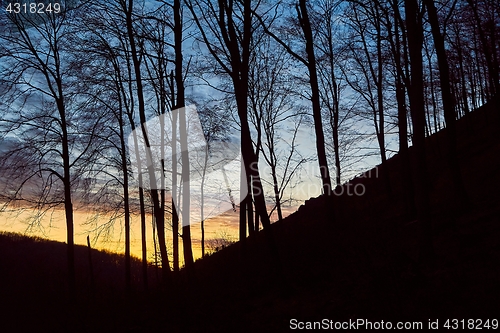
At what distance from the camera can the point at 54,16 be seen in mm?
13961

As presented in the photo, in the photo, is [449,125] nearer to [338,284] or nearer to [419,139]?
[419,139]

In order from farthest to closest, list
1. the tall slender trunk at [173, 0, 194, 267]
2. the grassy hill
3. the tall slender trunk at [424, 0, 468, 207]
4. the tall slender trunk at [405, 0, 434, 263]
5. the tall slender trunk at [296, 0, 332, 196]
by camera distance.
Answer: the tall slender trunk at [296, 0, 332, 196], the tall slender trunk at [173, 0, 194, 267], the tall slender trunk at [424, 0, 468, 207], the tall slender trunk at [405, 0, 434, 263], the grassy hill

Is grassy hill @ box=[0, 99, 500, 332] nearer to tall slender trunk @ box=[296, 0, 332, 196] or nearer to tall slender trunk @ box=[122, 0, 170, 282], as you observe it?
tall slender trunk @ box=[296, 0, 332, 196]

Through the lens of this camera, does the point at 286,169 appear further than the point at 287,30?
Yes

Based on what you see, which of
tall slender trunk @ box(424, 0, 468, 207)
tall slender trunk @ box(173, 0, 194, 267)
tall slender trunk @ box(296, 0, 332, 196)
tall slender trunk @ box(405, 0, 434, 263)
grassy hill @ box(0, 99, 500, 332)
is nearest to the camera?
grassy hill @ box(0, 99, 500, 332)

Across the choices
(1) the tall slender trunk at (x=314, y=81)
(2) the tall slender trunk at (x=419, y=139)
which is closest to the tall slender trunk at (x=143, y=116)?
(1) the tall slender trunk at (x=314, y=81)

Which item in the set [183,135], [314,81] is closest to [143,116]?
[183,135]

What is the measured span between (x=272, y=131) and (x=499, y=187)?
10959mm

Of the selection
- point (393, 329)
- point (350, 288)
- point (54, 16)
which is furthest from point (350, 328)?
→ point (54, 16)

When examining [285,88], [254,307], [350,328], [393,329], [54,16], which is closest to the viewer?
[393,329]

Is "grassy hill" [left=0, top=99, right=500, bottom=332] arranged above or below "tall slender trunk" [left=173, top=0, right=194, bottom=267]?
below

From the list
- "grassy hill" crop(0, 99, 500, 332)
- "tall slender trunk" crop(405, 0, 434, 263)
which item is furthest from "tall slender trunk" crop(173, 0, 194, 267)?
"tall slender trunk" crop(405, 0, 434, 263)

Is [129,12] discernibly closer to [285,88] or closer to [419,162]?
[285,88]

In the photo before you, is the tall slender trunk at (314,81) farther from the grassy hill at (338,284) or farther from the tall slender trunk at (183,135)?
the tall slender trunk at (183,135)
